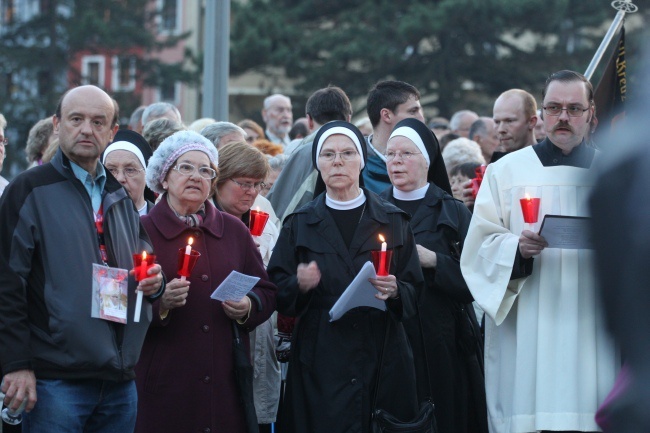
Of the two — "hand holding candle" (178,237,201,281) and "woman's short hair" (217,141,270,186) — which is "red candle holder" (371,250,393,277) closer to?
"hand holding candle" (178,237,201,281)

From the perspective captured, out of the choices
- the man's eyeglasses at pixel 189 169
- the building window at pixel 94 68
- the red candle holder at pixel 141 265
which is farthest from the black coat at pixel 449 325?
the building window at pixel 94 68

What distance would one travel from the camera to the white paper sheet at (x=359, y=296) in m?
6.00

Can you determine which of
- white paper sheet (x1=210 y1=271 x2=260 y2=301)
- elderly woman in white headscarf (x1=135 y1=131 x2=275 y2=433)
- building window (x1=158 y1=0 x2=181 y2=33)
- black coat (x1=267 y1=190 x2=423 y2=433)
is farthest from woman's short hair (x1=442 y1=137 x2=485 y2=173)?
building window (x1=158 y1=0 x2=181 y2=33)

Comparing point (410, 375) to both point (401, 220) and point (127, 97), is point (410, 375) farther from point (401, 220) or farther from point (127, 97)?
point (127, 97)

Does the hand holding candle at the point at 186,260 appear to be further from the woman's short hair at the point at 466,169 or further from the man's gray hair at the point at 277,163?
the woman's short hair at the point at 466,169

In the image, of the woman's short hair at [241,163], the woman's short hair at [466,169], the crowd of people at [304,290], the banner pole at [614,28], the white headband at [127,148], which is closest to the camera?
the crowd of people at [304,290]

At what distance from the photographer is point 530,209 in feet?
20.0

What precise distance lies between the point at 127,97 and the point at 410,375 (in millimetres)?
35828

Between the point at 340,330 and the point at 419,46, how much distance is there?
2912cm

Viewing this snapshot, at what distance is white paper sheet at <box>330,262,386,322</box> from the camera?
6004mm

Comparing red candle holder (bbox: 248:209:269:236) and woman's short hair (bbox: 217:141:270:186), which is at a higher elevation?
woman's short hair (bbox: 217:141:270:186)

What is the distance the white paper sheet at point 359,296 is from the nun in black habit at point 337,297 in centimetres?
6

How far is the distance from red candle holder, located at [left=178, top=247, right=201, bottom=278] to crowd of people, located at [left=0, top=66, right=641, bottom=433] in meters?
0.03

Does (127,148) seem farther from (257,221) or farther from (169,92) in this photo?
(169,92)
